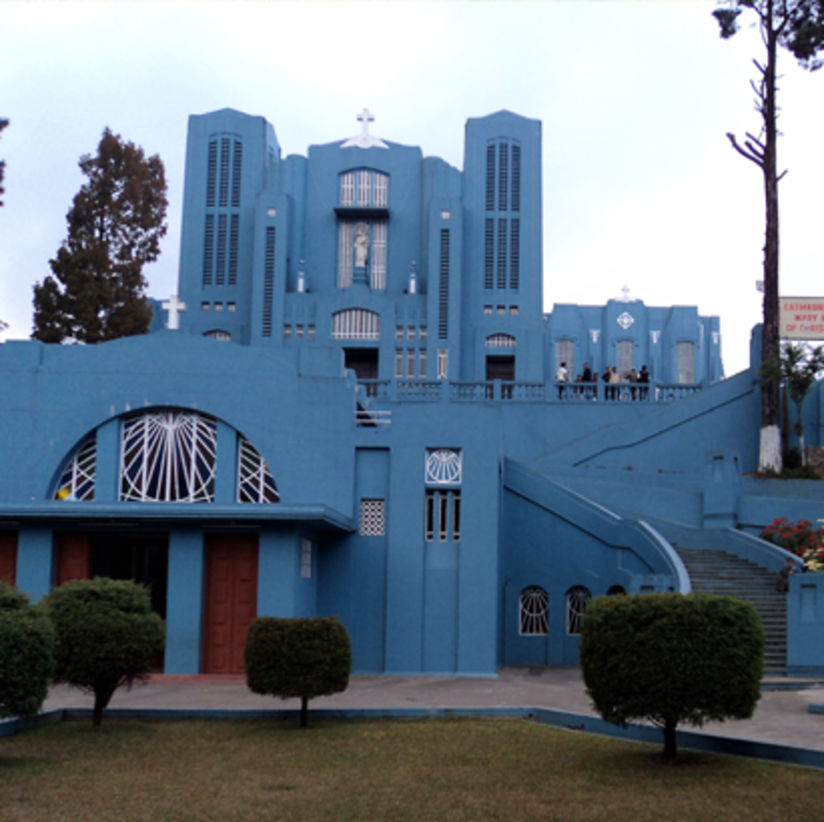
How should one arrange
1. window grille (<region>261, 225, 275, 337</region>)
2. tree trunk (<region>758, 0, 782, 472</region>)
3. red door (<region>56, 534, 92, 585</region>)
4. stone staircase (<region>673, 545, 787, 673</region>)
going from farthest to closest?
window grille (<region>261, 225, 275, 337</region>) → tree trunk (<region>758, 0, 782, 472</region>) → red door (<region>56, 534, 92, 585</region>) → stone staircase (<region>673, 545, 787, 673</region>)

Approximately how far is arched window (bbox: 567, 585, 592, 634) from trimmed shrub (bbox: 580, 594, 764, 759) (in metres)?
12.9

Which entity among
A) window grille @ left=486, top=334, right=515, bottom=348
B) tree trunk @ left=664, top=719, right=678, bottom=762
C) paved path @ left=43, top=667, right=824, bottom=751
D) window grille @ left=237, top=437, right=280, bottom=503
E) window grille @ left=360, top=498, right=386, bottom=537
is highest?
window grille @ left=486, top=334, right=515, bottom=348

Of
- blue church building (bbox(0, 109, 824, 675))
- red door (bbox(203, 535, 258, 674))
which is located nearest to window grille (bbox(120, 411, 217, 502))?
blue church building (bbox(0, 109, 824, 675))

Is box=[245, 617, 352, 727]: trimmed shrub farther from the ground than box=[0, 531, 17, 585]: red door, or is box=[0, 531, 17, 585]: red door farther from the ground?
box=[0, 531, 17, 585]: red door

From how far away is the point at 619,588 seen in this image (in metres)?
24.6

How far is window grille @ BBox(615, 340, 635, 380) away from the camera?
2105 inches

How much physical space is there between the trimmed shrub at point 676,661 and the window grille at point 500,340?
3072 cm

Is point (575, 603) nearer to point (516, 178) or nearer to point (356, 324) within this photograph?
point (356, 324)

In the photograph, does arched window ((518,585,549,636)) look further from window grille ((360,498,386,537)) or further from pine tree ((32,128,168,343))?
pine tree ((32,128,168,343))

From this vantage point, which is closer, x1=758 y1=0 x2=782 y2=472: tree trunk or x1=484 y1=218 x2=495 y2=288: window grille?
x1=758 y1=0 x2=782 y2=472: tree trunk

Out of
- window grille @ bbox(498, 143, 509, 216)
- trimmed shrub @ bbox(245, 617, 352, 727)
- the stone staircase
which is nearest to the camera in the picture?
trimmed shrub @ bbox(245, 617, 352, 727)

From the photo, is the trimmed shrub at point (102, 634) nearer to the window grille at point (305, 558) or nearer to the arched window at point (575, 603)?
the window grille at point (305, 558)

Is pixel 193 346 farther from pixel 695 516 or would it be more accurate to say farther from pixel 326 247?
pixel 326 247

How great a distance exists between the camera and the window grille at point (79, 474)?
21891mm
